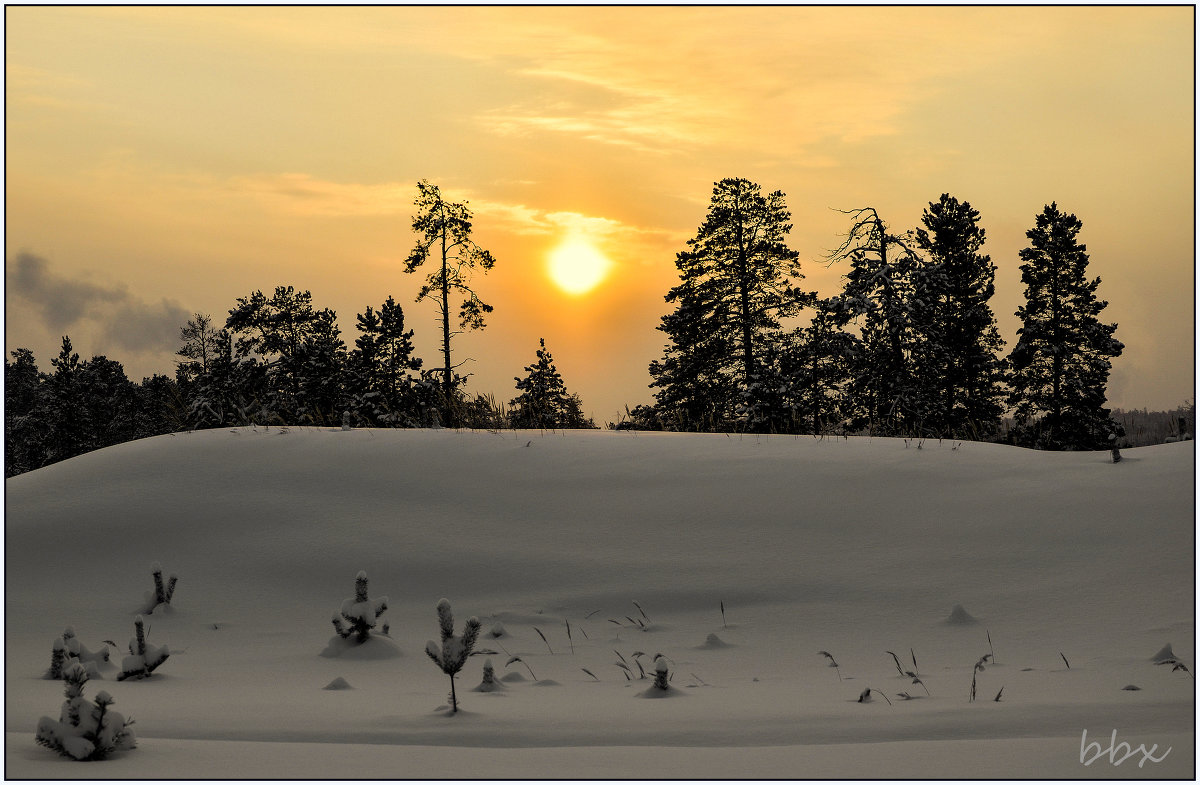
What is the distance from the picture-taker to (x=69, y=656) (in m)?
4.11

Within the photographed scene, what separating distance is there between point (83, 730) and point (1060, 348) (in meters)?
30.8

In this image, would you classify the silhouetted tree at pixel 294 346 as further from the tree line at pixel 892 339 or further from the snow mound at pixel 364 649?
the snow mound at pixel 364 649

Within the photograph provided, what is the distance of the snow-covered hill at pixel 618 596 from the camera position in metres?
3.07

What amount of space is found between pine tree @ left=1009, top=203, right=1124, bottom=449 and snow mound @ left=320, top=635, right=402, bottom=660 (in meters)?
26.5

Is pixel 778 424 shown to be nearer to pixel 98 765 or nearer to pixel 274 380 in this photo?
pixel 274 380

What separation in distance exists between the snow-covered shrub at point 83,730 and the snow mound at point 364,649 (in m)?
1.84

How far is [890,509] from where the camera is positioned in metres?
6.39

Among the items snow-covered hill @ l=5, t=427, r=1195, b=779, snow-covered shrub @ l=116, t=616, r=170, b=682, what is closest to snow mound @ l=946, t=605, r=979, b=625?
snow-covered hill @ l=5, t=427, r=1195, b=779

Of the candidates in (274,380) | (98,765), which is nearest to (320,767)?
(98,765)

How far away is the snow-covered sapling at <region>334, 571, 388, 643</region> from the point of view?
4.70 m

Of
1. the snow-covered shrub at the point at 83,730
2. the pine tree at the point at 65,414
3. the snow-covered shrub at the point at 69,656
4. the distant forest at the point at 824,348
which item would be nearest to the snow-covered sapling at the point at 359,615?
the snow-covered shrub at the point at 69,656

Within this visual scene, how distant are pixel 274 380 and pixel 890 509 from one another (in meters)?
34.0

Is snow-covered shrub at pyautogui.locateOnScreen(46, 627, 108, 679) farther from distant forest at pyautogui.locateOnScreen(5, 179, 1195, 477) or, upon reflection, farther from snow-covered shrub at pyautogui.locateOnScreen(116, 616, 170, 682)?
distant forest at pyautogui.locateOnScreen(5, 179, 1195, 477)

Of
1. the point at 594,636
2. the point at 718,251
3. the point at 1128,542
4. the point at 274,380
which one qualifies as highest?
the point at 718,251
